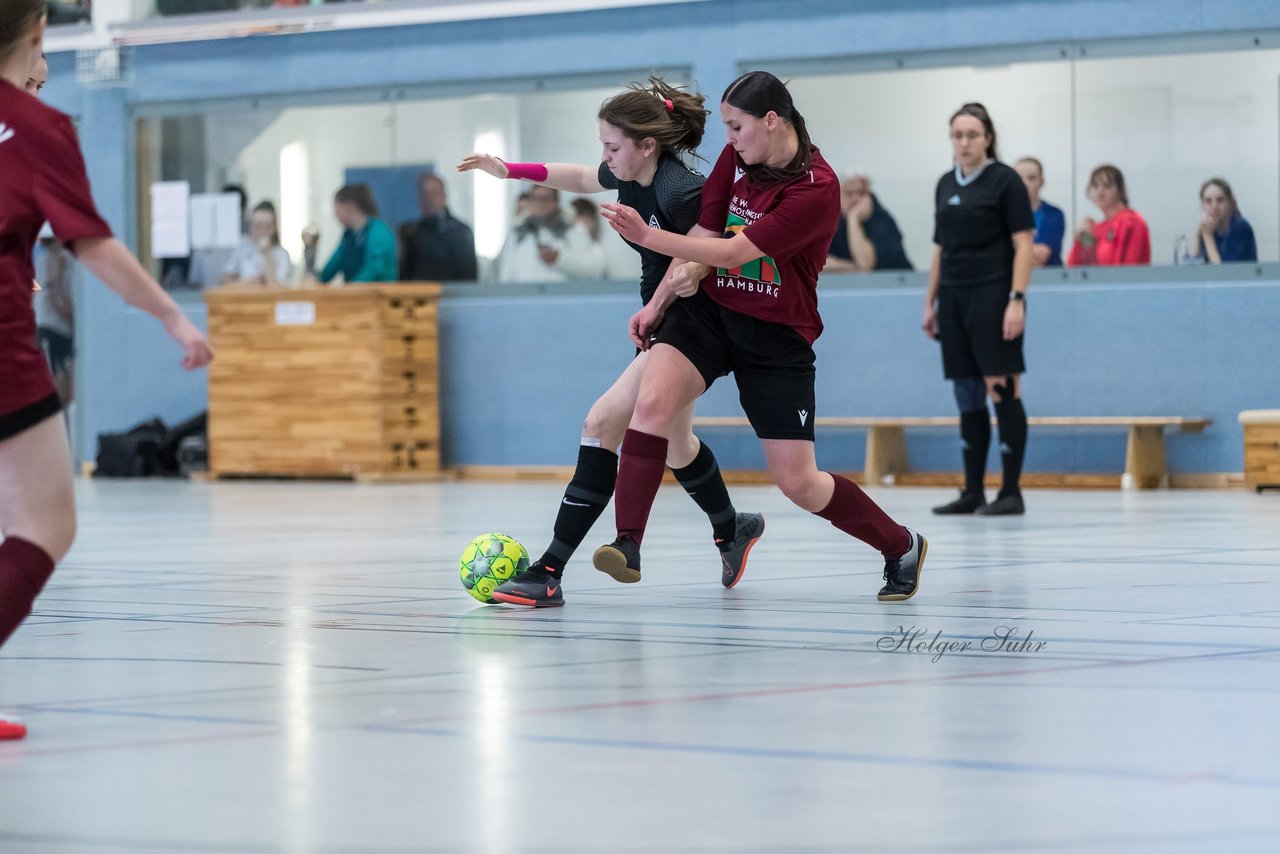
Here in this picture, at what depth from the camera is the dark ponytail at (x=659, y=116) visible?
5438 mm

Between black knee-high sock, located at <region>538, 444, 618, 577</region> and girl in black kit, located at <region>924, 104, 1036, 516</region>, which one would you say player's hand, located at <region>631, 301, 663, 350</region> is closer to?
black knee-high sock, located at <region>538, 444, 618, 577</region>

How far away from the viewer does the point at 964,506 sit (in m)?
9.68

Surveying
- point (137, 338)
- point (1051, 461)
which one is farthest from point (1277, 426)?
point (137, 338)

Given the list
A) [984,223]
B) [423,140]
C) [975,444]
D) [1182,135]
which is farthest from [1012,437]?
[423,140]

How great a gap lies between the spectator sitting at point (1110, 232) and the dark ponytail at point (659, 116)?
7885mm

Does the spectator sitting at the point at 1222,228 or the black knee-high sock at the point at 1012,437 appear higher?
the spectator sitting at the point at 1222,228

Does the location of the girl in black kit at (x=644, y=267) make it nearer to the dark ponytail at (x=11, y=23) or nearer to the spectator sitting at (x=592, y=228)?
the dark ponytail at (x=11, y=23)

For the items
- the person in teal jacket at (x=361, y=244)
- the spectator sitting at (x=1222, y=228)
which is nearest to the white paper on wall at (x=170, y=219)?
the person in teal jacket at (x=361, y=244)

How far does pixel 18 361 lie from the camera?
3.29 m

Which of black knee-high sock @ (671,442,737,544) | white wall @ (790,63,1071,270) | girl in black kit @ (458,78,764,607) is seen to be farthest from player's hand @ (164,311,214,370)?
white wall @ (790,63,1071,270)

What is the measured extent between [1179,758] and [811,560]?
13.0 feet

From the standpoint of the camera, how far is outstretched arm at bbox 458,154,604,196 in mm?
5781

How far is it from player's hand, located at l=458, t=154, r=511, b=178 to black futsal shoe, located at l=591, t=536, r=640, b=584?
115 cm

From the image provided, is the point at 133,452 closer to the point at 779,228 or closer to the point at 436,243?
the point at 436,243
